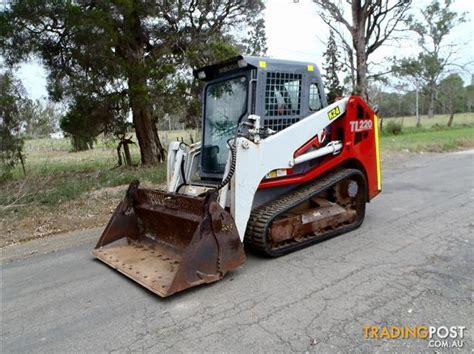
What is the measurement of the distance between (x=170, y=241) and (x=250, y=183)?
45.1 inches

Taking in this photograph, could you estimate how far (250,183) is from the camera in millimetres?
4188

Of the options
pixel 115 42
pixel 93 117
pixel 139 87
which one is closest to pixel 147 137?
pixel 93 117

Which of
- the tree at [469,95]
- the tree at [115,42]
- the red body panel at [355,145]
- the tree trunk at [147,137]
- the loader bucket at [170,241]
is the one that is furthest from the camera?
the tree at [469,95]

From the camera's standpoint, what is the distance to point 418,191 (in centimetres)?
786

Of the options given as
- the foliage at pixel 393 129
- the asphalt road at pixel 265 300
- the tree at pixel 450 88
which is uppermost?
the tree at pixel 450 88

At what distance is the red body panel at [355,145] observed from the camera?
17.2 feet

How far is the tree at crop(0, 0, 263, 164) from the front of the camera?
9914mm

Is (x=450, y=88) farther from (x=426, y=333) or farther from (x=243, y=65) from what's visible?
(x=426, y=333)

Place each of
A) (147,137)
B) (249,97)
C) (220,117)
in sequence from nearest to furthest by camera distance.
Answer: (249,97) < (220,117) < (147,137)

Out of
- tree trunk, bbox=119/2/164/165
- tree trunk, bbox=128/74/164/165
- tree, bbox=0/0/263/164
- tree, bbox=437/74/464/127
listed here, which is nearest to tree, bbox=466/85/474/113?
tree, bbox=437/74/464/127

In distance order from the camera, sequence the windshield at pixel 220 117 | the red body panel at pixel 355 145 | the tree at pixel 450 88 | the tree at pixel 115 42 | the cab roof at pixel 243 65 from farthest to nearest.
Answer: the tree at pixel 450 88
the tree at pixel 115 42
the red body panel at pixel 355 145
the windshield at pixel 220 117
the cab roof at pixel 243 65

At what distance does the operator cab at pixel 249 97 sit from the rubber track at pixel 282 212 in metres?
0.83

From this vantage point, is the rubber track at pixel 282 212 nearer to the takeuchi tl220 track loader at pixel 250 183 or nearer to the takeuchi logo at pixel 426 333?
the takeuchi tl220 track loader at pixel 250 183

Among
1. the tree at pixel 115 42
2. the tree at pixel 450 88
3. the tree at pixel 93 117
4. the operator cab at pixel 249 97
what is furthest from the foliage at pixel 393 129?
the operator cab at pixel 249 97
